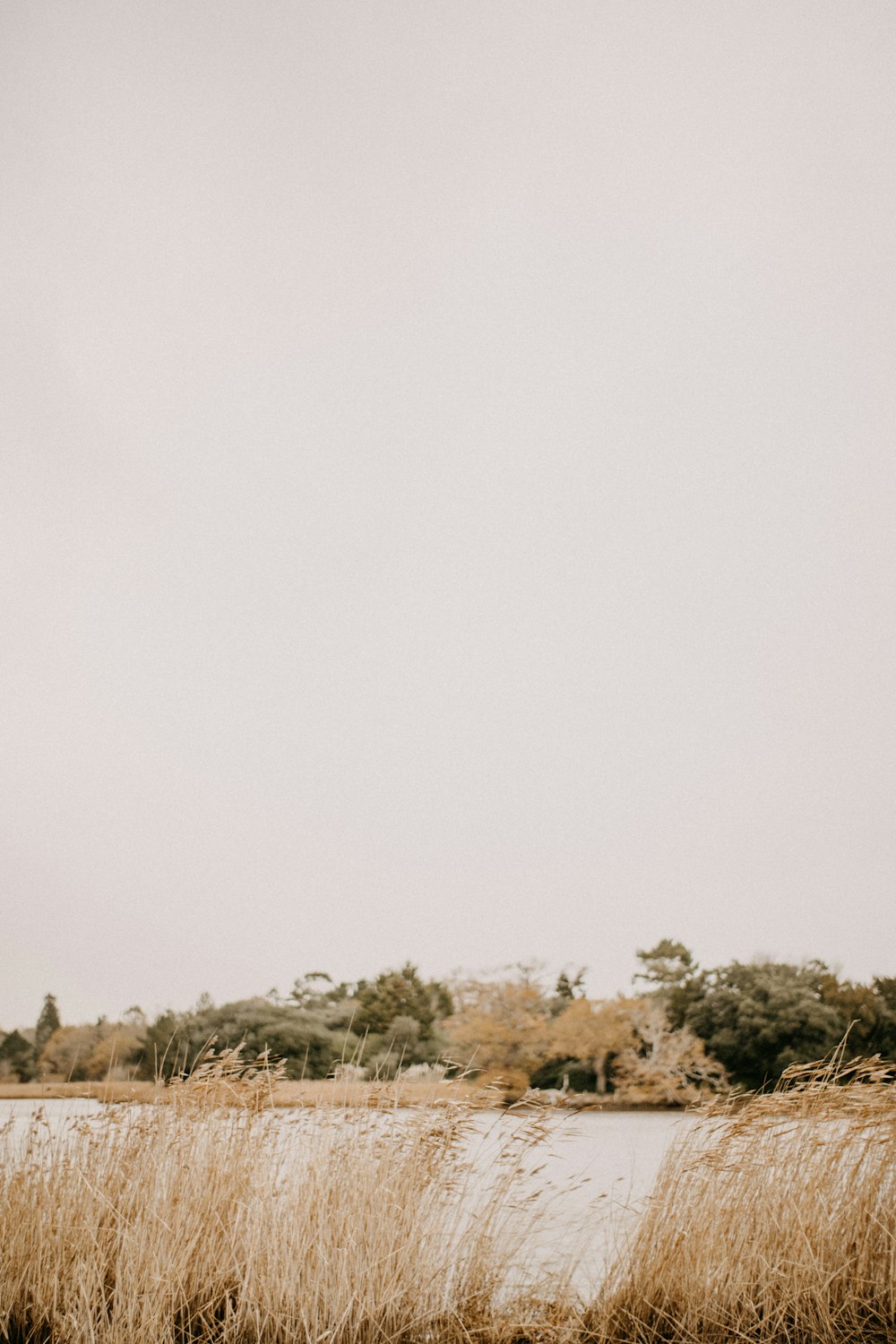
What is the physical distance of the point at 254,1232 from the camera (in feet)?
14.8

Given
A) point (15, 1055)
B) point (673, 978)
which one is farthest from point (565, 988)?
point (15, 1055)

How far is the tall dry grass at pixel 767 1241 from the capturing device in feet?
15.3

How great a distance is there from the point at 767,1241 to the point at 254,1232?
3.08 meters

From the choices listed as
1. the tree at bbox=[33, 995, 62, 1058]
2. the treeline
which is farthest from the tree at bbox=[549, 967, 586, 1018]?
the tree at bbox=[33, 995, 62, 1058]

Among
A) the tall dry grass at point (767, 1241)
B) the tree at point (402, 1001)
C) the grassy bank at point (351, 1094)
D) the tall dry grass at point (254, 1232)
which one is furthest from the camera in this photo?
the tree at point (402, 1001)

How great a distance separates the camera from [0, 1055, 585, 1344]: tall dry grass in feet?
14.1

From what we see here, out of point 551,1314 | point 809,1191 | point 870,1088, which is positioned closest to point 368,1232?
point 551,1314

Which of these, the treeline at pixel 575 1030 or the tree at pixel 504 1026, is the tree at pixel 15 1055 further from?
the tree at pixel 504 1026

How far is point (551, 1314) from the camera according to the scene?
495 cm

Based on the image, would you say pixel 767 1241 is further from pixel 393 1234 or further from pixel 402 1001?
pixel 402 1001

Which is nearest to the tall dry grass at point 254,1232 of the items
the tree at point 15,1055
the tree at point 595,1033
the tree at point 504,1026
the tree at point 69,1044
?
the tree at point 69,1044

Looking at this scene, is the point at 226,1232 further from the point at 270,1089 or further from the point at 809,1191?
the point at 809,1191

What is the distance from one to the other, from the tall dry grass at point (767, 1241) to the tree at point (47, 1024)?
3673cm

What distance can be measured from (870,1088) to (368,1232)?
3687 mm
